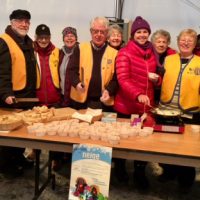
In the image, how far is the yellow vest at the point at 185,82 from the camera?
2395mm

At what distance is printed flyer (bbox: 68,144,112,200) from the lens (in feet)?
5.81

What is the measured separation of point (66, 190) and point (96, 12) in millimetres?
2810

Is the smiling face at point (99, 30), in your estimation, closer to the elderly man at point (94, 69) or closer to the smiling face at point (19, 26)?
the elderly man at point (94, 69)

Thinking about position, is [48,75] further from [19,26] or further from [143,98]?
[143,98]

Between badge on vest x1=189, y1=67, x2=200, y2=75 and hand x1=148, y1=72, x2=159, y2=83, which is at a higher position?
badge on vest x1=189, y1=67, x2=200, y2=75

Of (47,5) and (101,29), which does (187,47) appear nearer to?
(101,29)

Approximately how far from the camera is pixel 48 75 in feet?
9.73

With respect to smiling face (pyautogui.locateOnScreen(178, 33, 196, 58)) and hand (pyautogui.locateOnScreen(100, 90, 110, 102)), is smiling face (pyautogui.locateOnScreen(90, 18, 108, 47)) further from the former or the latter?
smiling face (pyautogui.locateOnScreen(178, 33, 196, 58))

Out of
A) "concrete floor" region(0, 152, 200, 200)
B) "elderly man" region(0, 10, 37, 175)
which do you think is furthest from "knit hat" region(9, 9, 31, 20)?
"concrete floor" region(0, 152, 200, 200)

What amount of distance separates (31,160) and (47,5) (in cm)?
256

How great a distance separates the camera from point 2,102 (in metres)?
2.74

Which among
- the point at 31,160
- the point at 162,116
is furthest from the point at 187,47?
the point at 31,160

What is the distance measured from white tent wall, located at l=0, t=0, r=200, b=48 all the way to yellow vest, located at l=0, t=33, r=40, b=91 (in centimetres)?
218

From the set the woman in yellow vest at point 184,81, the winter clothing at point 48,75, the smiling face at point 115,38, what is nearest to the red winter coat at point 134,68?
the woman in yellow vest at point 184,81
